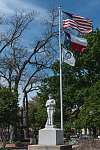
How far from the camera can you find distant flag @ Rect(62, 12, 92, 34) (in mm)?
17620

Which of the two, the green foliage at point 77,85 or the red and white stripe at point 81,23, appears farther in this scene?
the green foliage at point 77,85

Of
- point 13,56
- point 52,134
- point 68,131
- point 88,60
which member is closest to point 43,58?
point 13,56

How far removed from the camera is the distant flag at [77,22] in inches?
694

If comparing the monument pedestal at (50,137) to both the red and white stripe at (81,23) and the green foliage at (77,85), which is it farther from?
the green foliage at (77,85)

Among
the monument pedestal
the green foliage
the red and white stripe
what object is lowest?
the monument pedestal

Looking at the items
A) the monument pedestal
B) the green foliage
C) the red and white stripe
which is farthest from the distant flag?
the monument pedestal

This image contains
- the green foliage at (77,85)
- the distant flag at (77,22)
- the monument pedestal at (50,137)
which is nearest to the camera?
the monument pedestal at (50,137)

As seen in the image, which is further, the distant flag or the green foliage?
the green foliage

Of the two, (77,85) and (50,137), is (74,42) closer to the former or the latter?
(50,137)

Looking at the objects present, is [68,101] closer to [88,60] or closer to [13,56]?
[88,60]

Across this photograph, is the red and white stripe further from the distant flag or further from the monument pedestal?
the monument pedestal

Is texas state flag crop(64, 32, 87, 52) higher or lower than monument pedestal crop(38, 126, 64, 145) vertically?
higher

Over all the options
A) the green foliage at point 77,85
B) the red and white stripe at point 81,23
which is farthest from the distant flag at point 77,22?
the green foliage at point 77,85

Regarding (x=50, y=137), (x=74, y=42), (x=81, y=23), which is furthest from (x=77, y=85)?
(x=50, y=137)
